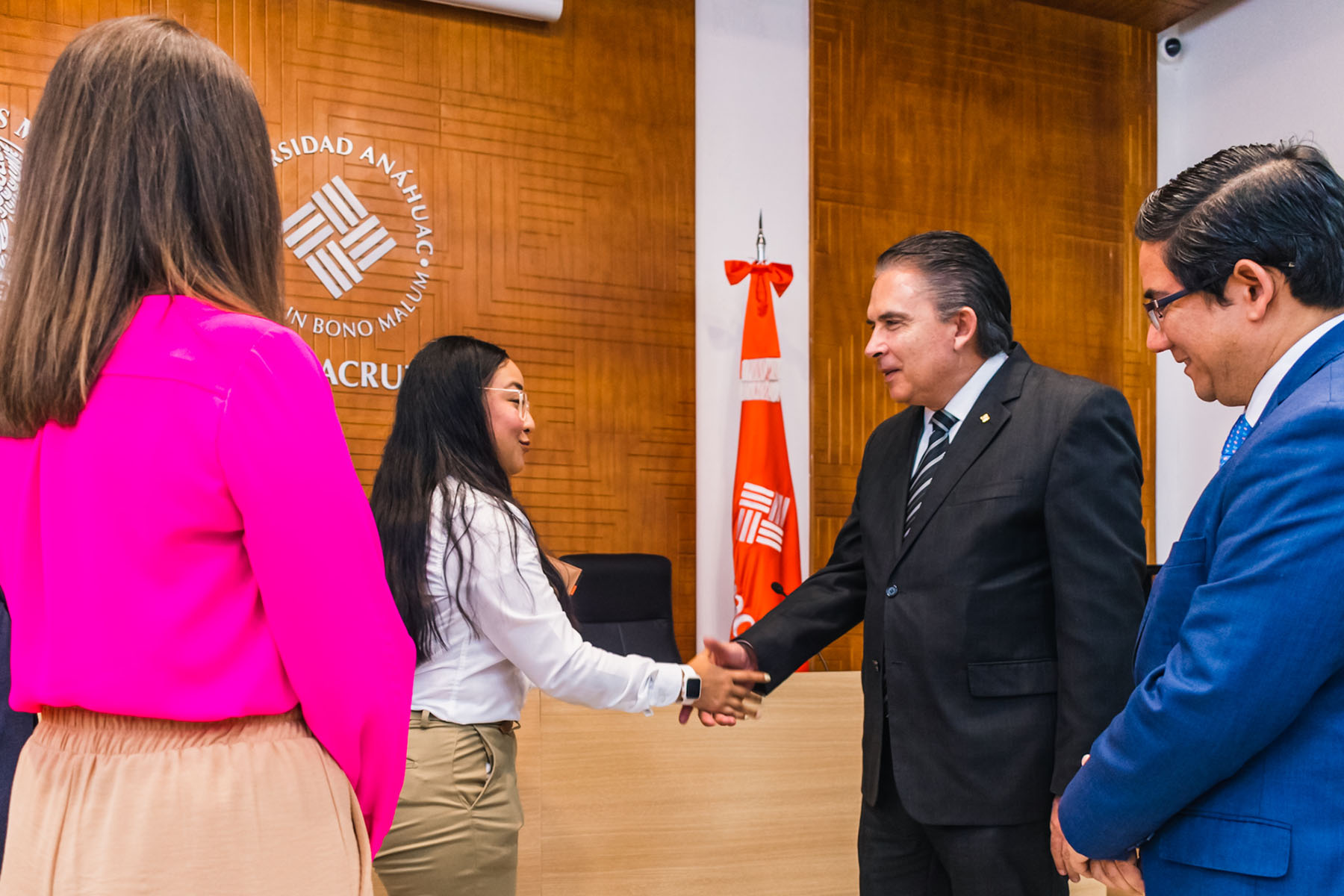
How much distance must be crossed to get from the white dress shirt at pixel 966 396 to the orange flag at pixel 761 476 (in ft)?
8.82

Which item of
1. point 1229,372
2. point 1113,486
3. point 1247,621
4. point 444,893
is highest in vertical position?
point 1229,372

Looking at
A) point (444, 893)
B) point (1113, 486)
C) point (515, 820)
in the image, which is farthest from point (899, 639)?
point (444, 893)

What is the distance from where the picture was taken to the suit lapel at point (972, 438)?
2270 mm

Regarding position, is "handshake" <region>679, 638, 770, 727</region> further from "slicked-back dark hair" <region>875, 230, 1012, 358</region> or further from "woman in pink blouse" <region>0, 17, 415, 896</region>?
"woman in pink blouse" <region>0, 17, 415, 896</region>

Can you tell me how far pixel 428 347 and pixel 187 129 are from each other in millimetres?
1226

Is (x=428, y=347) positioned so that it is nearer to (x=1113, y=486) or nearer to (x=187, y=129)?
(x=187, y=129)

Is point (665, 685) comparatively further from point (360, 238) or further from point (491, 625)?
point (360, 238)

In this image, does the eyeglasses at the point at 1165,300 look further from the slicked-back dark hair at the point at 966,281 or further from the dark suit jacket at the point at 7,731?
the dark suit jacket at the point at 7,731

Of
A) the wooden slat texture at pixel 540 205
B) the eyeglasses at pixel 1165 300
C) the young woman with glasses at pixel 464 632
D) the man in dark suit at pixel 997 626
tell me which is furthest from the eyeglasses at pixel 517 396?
the wooden slat texture at pixel 540 205

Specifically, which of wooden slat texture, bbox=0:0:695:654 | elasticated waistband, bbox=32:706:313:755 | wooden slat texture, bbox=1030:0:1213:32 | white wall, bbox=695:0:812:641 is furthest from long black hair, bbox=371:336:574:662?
wooden slat texture, bbox=1030:0:1213:32

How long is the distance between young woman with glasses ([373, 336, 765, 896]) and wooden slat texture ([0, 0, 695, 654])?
8.43 ft

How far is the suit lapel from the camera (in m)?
2.27

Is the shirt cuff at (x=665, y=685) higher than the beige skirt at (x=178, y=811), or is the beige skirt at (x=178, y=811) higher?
the beige skirt at (x=178, y=811)

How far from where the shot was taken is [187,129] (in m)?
1.19
